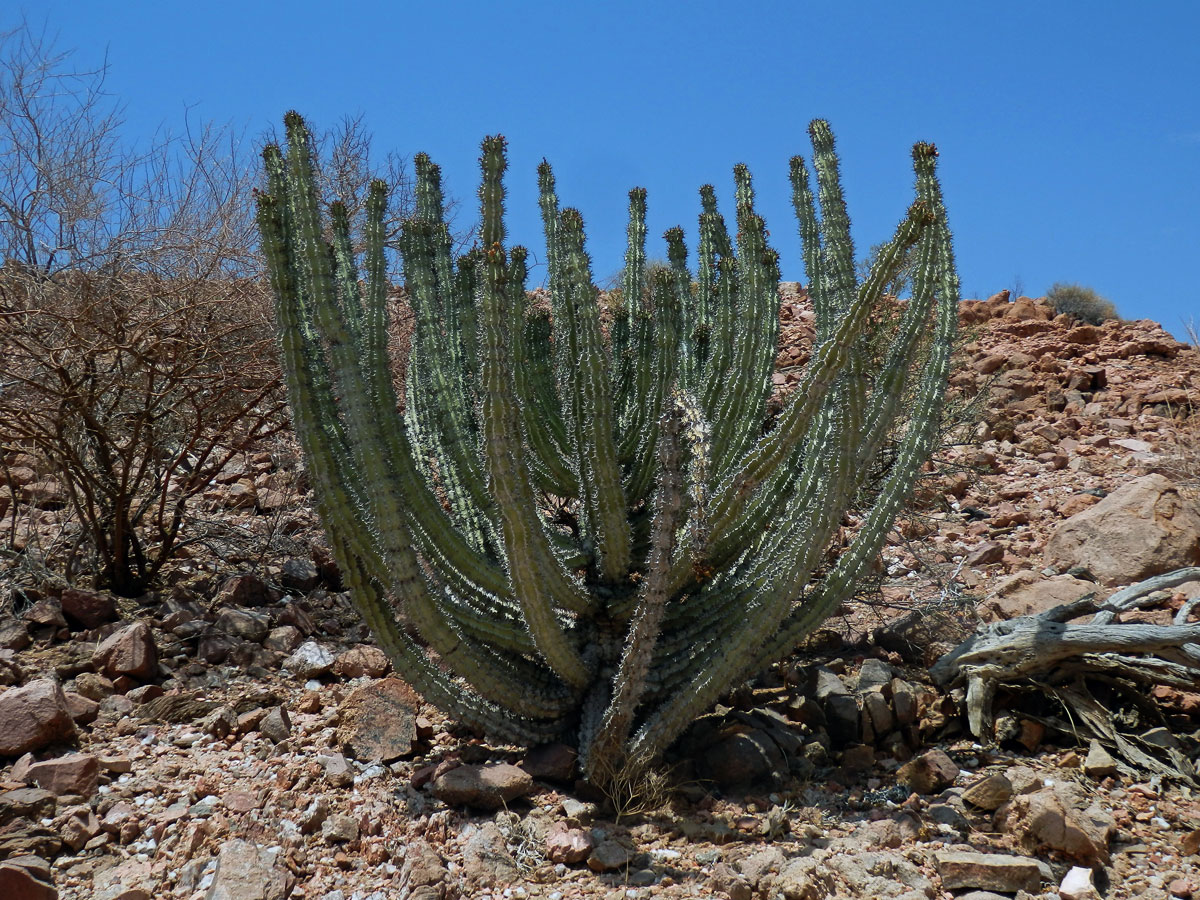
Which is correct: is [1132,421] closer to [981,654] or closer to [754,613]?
[981,654]

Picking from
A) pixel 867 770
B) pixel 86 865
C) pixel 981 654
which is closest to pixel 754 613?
pixel 867 770

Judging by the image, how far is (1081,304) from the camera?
16.8 m

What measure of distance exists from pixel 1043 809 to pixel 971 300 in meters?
13.1

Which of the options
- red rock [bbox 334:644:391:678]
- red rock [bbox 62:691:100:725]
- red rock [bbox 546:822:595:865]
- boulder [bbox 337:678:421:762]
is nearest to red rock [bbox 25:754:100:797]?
red rock [bbox 62:691:100:725]

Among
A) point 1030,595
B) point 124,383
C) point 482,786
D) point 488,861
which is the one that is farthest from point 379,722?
point 1030,595

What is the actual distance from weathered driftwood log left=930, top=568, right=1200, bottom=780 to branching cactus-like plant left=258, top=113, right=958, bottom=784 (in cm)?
100

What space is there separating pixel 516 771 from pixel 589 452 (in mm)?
1473

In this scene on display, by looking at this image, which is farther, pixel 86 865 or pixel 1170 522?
pixel 1170 522

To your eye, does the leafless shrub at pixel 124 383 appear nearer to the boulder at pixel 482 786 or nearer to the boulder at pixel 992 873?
the boulder at pixel 482 786

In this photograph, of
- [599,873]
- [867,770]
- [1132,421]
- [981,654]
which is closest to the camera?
[599,873]

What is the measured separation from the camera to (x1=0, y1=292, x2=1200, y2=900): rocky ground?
404cm

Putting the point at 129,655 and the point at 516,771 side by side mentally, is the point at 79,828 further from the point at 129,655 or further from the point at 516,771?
the point at 516,771

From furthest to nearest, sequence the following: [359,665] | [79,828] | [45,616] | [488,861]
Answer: [45,616] → [359,665] → [79,828] → [488,861]

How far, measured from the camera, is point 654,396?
5.26m
